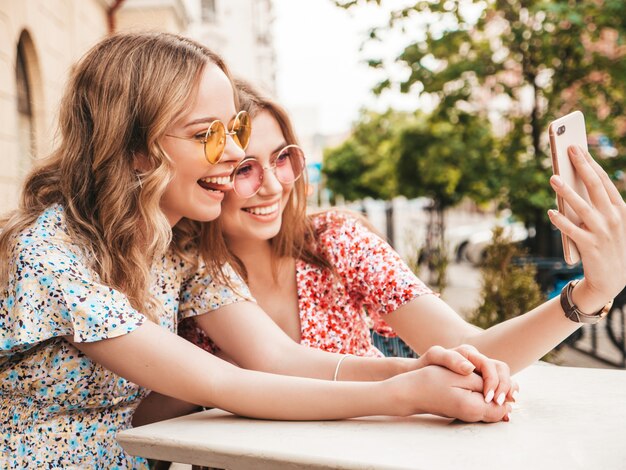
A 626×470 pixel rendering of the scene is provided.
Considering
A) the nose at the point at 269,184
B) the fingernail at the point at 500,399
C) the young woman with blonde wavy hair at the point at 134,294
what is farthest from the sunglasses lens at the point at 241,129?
the fingernail at the point at 500,399

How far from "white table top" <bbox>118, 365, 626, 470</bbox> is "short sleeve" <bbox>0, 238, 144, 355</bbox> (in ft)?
0.86

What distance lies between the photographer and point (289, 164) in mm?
2617

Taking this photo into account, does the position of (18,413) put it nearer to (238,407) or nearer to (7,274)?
(7,274)

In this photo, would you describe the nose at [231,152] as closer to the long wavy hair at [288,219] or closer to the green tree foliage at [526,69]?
the long wavy hair at [288,219]

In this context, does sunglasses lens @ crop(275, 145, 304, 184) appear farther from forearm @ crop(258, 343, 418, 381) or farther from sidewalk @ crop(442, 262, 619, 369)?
sidewalk @ crop(442, 262, 619, 369)

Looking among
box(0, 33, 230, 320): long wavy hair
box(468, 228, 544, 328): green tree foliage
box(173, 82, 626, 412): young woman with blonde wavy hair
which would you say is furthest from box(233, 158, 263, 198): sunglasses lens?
box(468, 228, 544, 328): green tree foliage

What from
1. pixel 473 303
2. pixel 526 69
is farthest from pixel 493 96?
pixel 473 303

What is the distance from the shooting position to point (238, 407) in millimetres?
1703

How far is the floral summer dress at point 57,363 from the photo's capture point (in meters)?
1.66

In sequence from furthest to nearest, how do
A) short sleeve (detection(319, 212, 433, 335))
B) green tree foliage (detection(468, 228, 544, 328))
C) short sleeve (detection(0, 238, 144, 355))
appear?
green tree foliage (detection(468, 228, 544, 328)) → short sleeve (detection(319, 212, 433, 335)) → short sleeve (detection(0, 238, 144, 355))

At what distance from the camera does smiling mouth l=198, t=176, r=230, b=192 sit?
2.10 m

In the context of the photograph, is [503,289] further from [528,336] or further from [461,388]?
[461,388]

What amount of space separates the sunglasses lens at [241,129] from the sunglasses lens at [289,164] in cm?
31

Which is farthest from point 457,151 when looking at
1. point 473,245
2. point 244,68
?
point 244,68
